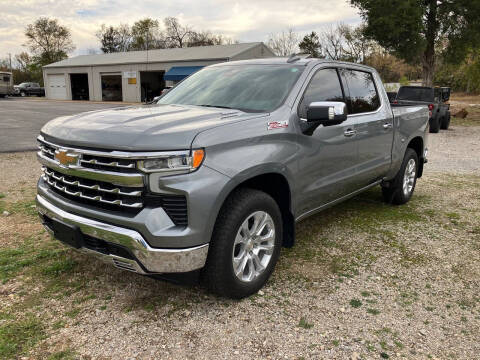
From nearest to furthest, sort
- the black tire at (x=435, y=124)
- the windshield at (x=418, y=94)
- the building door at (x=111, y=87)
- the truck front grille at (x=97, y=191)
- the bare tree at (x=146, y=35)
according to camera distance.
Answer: the truck front grille at (x=97, y=191), the black tire at (x=435, y=124), the windshield at (x=418, y=94), the building door at (x=111, y=87), the bare tree at (x=146, y=35)

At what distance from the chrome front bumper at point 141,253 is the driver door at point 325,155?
4.20 ft

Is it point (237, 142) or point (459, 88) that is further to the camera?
point (459, 88)

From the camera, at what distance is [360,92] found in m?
4.59

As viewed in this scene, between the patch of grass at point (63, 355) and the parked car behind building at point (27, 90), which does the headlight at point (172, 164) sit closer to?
the patch of grass at point (63, 355)

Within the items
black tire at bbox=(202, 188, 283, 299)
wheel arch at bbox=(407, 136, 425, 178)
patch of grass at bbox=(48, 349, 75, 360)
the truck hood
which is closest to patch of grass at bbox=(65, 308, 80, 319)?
patch of grass at bbox=(48, 349, 75, 360)

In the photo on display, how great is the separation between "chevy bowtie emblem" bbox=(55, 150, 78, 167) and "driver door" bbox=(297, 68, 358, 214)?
1790 mm

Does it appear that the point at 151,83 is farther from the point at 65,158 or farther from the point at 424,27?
the point at 65,158

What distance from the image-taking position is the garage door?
44531 millimetres

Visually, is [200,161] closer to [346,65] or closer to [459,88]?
[346,65]

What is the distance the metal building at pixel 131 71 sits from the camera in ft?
111

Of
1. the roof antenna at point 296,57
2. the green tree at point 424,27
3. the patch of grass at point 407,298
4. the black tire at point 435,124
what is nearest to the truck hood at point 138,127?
the roof antenna at point 296,57

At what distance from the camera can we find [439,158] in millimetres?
10344

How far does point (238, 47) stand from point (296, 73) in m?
32.2

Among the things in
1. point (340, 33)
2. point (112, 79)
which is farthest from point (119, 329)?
point (340, 33)
